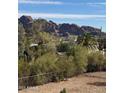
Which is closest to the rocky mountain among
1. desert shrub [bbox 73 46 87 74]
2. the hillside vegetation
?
the hillside vegetation

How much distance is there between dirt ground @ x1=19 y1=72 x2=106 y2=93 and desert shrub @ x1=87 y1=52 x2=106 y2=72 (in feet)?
0.12

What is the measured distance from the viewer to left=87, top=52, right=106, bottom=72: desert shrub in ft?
7.67

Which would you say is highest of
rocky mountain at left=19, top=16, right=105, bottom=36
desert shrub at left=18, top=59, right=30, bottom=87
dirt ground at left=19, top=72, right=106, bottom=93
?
rocky mountain at left=19, top=16, right=105, bottom=36

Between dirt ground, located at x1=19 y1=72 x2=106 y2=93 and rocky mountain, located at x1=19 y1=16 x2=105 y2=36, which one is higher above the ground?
rocky mountain, located at x1=19 y1=16 x2=105 y2=36

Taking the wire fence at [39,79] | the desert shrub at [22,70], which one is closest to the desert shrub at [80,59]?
the wire fence at [39,79]

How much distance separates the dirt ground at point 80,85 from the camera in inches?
91.1

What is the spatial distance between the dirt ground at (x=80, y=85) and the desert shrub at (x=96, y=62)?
0.04 m

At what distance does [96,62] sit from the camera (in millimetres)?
2350

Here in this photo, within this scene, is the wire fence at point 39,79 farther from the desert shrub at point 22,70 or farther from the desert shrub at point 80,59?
the desert shrub at point 80,59

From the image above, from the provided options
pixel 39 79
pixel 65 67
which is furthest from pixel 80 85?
pixel 39 79

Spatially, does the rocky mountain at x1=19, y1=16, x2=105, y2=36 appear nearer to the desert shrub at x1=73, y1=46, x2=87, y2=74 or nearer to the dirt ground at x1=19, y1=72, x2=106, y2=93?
the desert shrub at x1=73, y1=46, x2=87, y2=74
